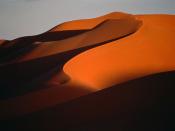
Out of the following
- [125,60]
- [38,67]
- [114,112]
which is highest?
[114,112]

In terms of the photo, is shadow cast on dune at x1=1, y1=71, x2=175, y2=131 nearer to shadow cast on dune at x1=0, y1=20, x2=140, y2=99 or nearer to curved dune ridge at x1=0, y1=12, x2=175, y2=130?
curved dune ridge at x1=0, y1=12, x2=175, y2=130

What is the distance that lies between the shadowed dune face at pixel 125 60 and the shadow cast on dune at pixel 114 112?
827 millimetres

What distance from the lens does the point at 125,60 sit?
7594 mm

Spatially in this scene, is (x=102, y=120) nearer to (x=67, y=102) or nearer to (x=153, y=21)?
(x=67, y=102)

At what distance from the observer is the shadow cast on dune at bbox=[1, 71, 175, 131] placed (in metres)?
4.36

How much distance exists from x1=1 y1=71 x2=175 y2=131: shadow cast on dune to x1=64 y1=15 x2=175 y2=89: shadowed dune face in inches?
32.6

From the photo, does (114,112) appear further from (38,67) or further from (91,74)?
(38,67)

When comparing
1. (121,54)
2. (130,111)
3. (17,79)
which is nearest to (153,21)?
(121,54)

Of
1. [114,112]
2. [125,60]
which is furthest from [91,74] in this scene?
[114,112]

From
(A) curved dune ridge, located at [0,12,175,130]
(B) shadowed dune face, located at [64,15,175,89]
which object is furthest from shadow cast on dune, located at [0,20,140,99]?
(B) shadowed dune face, located at [64,15,175,89]

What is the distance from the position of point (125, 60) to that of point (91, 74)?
115cm

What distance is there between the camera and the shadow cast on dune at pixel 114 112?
4363mm

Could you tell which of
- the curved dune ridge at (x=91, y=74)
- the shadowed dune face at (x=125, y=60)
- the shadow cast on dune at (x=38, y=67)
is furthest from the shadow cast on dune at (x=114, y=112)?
the shadow cast on dune at (x=38, y=67)

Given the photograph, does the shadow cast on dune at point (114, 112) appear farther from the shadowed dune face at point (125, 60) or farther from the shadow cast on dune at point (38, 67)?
the shadow cast on dune at point (38, 67)
